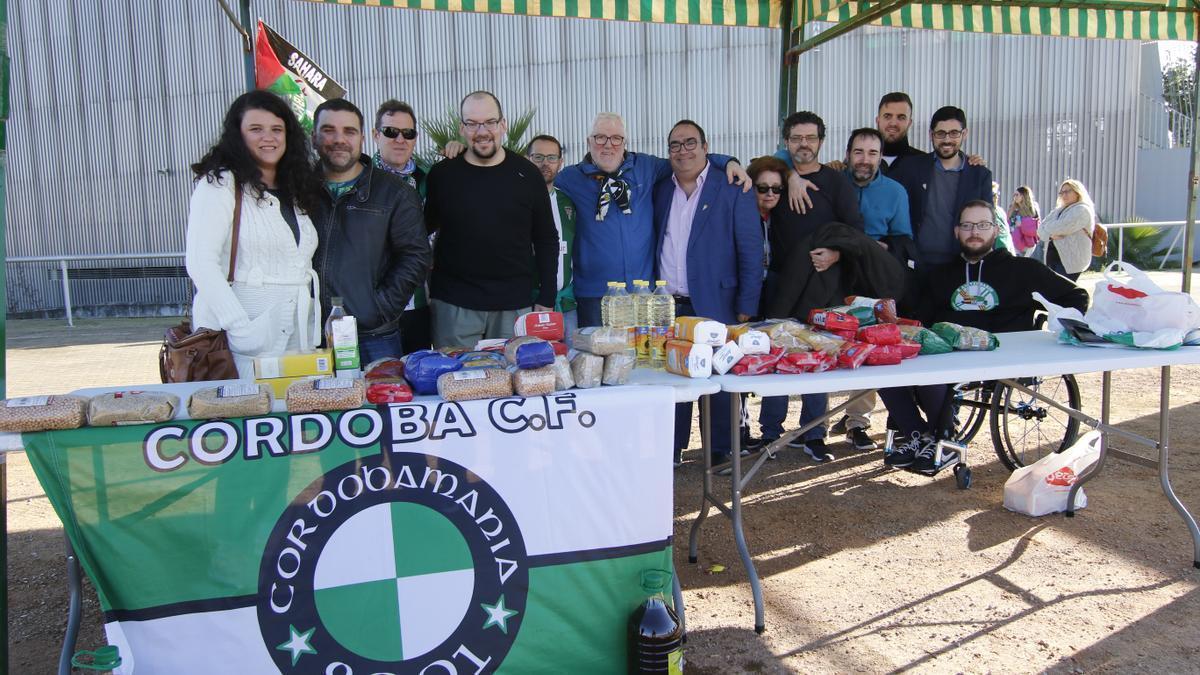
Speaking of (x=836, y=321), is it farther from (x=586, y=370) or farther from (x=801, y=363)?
(x=586, y=370)

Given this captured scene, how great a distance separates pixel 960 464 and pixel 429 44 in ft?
47.6

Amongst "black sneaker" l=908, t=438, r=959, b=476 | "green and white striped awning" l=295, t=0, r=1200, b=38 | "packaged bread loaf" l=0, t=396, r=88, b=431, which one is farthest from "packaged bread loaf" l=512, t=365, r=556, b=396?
"green and white striped awning" l=295, t=0, r=1200, b=38

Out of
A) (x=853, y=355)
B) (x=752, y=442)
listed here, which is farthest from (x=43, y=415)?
(x=752, y=442)

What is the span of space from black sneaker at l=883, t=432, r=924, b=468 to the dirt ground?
0.53 feet

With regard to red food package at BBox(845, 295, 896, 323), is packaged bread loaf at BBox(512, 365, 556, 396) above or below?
below

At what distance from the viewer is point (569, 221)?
403cm

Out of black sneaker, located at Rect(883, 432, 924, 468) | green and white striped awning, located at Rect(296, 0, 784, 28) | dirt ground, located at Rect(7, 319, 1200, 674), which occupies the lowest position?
dirt ground, located at Rect(7, 319, 1200, 674)

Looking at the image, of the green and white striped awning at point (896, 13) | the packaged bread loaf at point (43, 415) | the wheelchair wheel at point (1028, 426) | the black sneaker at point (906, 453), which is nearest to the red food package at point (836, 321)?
the black sneaker at point (906, 453)

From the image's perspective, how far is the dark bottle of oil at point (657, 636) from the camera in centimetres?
229

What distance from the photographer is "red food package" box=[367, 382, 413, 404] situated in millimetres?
2307

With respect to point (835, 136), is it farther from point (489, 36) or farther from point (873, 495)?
point (873, 495)

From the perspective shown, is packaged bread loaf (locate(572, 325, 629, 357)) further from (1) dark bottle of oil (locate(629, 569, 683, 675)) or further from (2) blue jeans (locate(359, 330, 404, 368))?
(2) blue jeans (locate(359, 330, 404, 368))

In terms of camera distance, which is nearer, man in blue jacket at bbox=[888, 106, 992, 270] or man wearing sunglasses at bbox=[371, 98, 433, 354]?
man wearing sunglasses at bbox=[371, 98, 433, 354]

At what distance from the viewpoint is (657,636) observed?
2.29 metres
